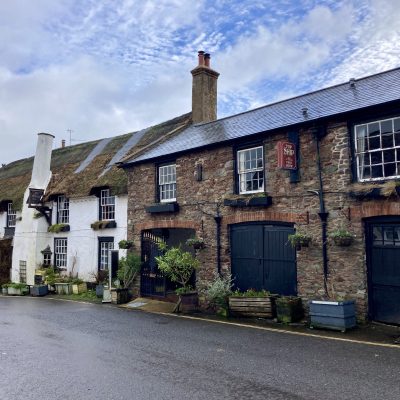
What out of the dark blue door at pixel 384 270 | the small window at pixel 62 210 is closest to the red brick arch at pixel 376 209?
the dark blue door at pixel 384 270

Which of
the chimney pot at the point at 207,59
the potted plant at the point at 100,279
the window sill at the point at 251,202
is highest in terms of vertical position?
the chimney pot at the point at 207,59

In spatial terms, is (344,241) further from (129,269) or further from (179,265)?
(129,269)

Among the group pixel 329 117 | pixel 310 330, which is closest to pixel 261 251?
pixel 310 330

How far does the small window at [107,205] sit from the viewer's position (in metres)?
20.0

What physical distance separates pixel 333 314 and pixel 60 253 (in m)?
16.4

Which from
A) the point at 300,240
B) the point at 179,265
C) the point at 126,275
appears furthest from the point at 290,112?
the point at 126,275

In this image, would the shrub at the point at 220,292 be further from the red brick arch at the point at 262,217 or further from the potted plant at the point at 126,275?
the potted plant at the point at 126,275

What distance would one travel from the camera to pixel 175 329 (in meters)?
11.0

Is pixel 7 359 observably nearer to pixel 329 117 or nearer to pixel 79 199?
pixel 329 117

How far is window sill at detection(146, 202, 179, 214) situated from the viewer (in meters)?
15.7

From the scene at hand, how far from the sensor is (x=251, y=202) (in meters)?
13.2

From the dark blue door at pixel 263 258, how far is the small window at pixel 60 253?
1187 cm

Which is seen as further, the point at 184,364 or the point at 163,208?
the point at 163,208

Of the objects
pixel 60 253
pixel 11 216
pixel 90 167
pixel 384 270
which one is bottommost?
pixel 384 270
